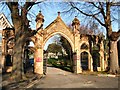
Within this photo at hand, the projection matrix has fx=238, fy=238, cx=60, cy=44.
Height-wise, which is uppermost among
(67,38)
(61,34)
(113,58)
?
(61,34)

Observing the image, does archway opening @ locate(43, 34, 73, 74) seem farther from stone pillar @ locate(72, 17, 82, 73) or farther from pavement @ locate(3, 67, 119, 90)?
pavement @ locate(3, 67, 119, 90)

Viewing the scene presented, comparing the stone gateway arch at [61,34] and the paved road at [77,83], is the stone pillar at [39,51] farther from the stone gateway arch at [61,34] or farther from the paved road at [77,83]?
the paved road at [77,83]

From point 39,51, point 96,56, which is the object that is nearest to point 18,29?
point 39,51

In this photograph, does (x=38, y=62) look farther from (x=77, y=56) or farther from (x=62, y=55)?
Answer: (x=62, y=55)

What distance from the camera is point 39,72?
33.1 m

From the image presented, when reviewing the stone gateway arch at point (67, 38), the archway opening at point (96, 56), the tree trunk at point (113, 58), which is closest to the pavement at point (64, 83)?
the tree trunk at point (113, 58)

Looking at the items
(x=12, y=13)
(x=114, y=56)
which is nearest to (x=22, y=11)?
(x=12, y=13)

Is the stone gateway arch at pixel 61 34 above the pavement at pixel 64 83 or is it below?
above

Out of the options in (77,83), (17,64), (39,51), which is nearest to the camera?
(77,83)

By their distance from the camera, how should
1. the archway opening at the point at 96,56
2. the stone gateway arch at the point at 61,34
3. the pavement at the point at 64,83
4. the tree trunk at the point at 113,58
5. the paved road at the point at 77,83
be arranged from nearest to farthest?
1. the pavement at the point at 64,83
2. the paved road at the point at 77,83
3. the tree trunk at the point at 113,58
4. the stone gateway arch at the point at 61,34
5. the archway opening at the point at 96,56

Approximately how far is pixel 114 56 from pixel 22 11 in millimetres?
14376

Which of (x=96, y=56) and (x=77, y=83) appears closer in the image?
(x=77, y=83)

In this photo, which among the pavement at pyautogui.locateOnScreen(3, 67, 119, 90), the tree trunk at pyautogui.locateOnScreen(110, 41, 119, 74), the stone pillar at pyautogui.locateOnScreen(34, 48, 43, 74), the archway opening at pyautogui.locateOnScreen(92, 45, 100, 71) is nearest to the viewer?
the pavement at pyautogui.locateOnScreen(3, 67, 119, 90)

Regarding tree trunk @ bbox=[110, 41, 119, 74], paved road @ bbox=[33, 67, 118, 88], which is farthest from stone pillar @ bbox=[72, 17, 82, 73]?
paved road @ bbox=[33, 67, 118, 88]
